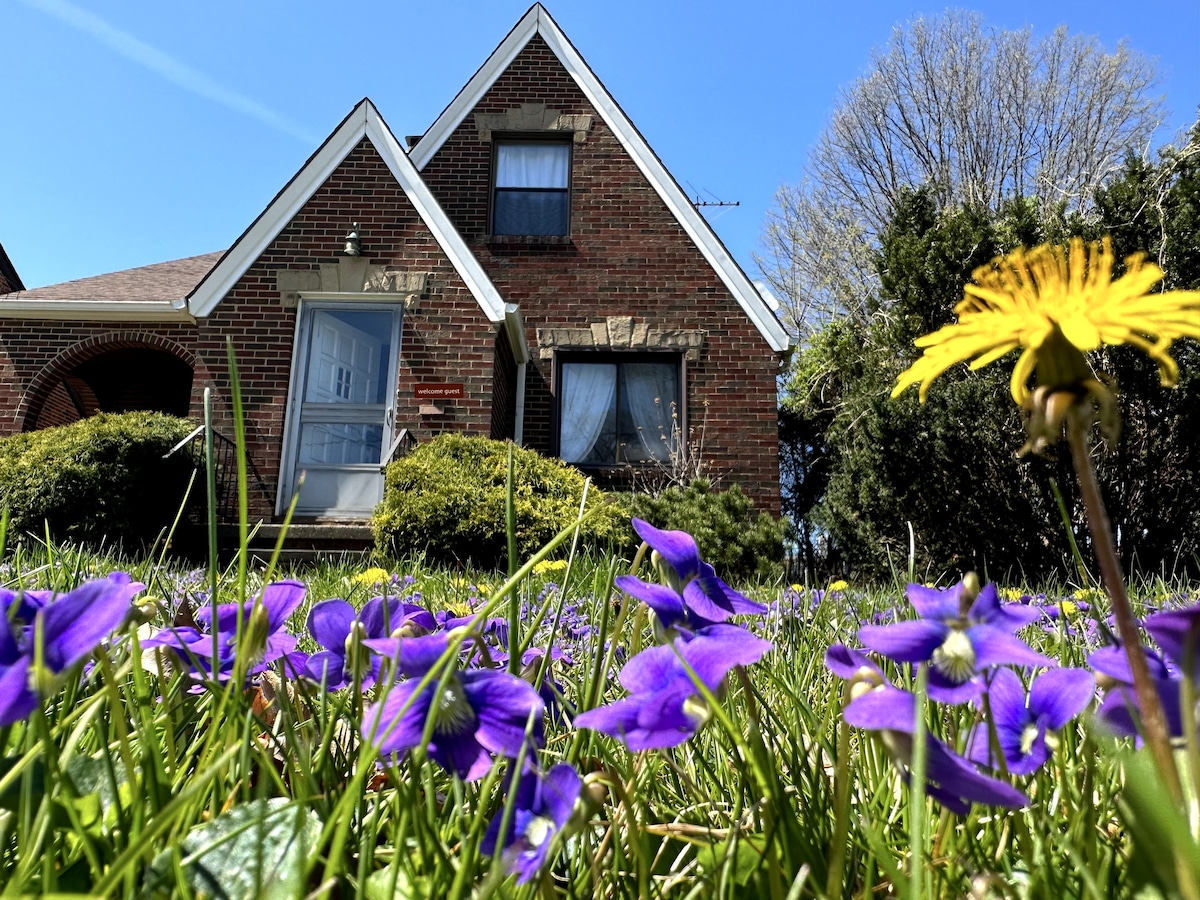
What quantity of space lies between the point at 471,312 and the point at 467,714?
9.56 m

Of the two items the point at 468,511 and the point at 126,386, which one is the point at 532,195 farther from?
the point at 126,386

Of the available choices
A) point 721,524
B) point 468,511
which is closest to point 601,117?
point 721,524

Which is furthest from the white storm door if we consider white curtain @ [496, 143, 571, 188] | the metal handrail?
white curtain @ [496, 143, 571, 188]

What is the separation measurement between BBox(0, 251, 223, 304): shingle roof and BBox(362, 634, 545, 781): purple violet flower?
1276 cm

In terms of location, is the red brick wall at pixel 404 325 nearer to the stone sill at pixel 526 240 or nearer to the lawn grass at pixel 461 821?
the stone sill at pixel 526 240

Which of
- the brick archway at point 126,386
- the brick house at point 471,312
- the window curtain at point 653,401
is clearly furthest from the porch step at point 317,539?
the brick archway at point 126,386

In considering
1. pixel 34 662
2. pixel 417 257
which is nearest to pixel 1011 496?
pixel 417 257

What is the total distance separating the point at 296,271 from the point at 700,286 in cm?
506

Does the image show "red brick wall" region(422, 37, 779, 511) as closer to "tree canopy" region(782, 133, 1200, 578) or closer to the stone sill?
the stone sill

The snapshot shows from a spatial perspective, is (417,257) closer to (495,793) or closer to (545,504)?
(545,504)

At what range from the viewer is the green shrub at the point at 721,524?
8477 millimetres

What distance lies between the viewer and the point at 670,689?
0.61 m

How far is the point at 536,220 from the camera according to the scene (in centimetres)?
1188

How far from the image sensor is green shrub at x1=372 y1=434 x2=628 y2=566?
7.48 m
